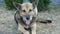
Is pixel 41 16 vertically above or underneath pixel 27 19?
underneath

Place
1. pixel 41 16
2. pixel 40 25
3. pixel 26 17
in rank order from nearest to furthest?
1. pixel 26 17
2. pixel 40 25
3. pixel 41 16

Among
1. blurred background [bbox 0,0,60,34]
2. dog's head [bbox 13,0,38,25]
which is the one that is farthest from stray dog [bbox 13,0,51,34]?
blurred background [bbox 0,0,60,34]

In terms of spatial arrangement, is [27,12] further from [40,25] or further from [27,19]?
[40,25]

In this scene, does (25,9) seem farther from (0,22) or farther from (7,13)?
(7,13)

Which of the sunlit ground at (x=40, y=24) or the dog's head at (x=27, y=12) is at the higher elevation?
the dog's head at (x=27, y=12)

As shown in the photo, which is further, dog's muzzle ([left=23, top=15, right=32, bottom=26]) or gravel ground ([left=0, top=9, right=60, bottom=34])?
gravel ground ([left=0, top=9, right=60, bottom=34])

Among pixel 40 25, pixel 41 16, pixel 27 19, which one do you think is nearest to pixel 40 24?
pixel 40 25

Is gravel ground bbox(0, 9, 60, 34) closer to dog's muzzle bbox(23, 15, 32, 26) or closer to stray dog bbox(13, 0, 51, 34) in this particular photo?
stray dog bbox(13, 0, 51, 34)

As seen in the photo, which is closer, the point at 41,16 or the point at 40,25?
the point at 40,25

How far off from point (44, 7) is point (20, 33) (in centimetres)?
348

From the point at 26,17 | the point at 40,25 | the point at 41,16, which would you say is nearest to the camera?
the point at 26,17

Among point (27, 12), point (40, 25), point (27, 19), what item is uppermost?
point (27, 12)

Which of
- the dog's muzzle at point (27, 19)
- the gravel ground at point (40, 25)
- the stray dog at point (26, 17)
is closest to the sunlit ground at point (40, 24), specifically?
the gravel ground at point (40, 25)

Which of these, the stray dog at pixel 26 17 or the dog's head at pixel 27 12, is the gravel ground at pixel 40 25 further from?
the dog's head at pixel 27 12
